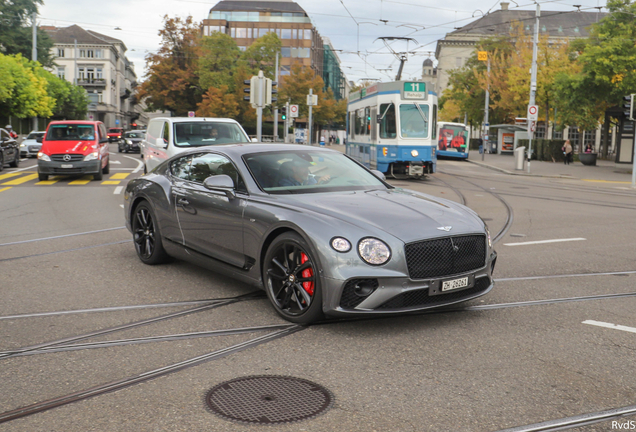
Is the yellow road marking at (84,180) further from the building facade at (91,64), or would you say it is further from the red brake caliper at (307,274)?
the building facade at (91,64)

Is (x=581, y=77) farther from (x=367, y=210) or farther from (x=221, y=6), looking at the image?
(x=221, y=6)

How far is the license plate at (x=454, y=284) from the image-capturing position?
17.0 feet

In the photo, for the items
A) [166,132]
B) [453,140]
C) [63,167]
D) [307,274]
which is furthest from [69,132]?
[453,140]

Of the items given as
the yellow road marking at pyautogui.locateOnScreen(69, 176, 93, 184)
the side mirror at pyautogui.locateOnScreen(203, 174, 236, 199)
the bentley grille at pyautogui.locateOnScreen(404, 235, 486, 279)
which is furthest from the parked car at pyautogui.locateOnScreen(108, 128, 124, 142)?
the bentley grille at pyautogui.locateOnScreen(404, 235, 486, 279)

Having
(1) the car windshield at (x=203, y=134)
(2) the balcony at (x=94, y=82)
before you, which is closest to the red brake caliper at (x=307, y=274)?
(1) the car windshield at (x=203, y=134)

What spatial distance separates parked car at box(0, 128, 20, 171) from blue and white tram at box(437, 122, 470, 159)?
2824 cm

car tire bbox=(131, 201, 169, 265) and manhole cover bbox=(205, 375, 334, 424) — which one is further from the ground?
car tire bbox=(131, 201, 169, 265)

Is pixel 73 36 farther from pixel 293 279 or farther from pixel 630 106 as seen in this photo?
pixel 293 279

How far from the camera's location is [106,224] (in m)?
11.6

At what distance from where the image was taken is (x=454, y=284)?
523 centimetres

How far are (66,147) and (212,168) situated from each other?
15.4 meters

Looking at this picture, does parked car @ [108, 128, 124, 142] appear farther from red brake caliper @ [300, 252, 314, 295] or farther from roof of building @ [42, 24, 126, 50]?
red brake caliper @ [300, 252, 314, 295]

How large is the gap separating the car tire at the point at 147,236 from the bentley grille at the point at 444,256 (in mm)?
3387

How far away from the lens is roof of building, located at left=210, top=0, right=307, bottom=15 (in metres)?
96.4
